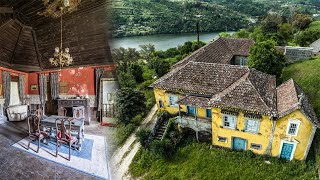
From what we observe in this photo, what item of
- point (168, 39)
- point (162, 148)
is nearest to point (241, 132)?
point (162, 148)

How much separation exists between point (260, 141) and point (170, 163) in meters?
3.55

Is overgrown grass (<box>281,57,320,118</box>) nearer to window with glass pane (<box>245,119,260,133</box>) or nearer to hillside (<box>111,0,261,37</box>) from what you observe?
window with glass pane (<box>245,119,260,133</box>)

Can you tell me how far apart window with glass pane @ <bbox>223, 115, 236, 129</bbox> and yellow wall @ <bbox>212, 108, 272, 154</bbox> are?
15 cm

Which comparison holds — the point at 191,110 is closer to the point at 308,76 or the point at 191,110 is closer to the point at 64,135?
the point at 308,76

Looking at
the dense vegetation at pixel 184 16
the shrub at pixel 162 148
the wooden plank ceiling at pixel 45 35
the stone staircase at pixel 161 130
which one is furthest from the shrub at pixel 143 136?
the dense vegetation at pixel 184 16

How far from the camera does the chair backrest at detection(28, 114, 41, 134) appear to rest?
117 inches

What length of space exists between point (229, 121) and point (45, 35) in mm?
10246

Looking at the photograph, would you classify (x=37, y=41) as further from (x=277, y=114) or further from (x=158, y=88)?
(x=158, y=88)

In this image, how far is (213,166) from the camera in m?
12.2

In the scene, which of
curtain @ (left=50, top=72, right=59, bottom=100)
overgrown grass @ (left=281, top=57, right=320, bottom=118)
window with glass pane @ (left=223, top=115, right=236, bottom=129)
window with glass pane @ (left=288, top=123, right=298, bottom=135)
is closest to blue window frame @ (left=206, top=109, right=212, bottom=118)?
window with glass pane @ (left=223, top=115, right=236, bottom=129)

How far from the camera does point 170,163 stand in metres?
12.7

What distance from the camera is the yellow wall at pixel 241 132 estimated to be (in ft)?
39.1

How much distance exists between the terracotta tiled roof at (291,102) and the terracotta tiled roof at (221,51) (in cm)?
522

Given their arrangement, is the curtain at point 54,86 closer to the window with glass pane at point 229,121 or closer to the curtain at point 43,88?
the curtain at point 43,88
